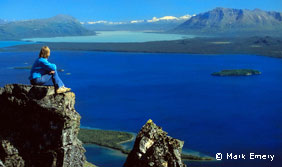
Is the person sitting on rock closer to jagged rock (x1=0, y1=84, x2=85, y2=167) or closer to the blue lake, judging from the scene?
jagged rock (x1=0, y1=84, x2=85, y2=167)

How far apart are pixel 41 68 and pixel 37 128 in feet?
4.22

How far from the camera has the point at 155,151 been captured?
26.0ft

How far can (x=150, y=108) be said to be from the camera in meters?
74.0

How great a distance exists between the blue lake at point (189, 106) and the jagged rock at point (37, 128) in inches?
1378

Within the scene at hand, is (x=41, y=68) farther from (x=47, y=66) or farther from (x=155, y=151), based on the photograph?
(x=155, y=151)

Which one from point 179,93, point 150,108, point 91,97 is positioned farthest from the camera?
point 179,93

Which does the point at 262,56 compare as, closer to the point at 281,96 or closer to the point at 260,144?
the point at 281,96

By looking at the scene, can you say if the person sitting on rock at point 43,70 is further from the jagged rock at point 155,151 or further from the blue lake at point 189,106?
the blue lake at point 189,106

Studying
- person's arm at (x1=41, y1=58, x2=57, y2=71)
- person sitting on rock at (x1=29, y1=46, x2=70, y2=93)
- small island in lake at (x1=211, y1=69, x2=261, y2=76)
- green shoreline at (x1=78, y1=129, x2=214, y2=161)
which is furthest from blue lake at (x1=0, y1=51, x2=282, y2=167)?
person's arm at (x1=41, y1=58, x2=57, y2=71)

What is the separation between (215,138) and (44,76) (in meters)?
48.8

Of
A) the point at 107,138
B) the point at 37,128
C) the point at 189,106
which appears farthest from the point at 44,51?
the point at 189,106

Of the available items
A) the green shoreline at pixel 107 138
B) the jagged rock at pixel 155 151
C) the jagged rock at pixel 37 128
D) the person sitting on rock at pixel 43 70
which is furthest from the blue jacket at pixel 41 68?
the green shoreline at pixel 107 138

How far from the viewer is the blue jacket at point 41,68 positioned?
837cm

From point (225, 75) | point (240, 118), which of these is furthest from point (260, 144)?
point (225, 75)
